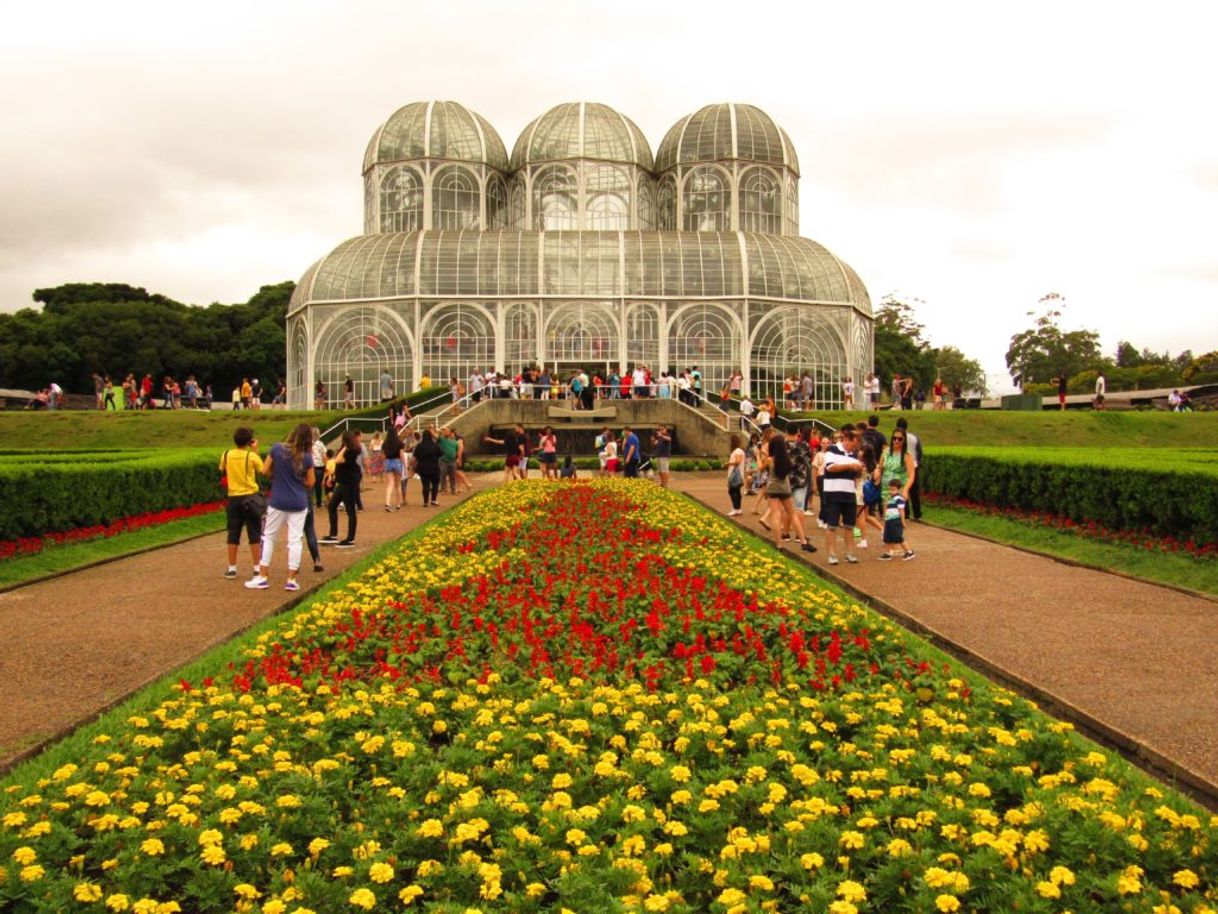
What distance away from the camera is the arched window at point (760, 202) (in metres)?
47.4

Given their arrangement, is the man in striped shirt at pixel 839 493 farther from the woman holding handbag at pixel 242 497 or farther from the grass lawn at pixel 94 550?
the grass lawn at pixel 94 550

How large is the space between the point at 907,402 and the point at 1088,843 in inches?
1461

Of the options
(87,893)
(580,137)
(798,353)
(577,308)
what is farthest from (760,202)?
(87,893)

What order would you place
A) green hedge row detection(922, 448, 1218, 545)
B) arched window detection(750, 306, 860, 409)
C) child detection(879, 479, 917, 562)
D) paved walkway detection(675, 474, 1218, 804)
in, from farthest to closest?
arched window detection(750, 306, 860, 409)
child detection(879, 479, 917, 562)
green hedge row detection(922, 448, 1218, 545)
paved walkway detection(675, 474, 1218, 804)

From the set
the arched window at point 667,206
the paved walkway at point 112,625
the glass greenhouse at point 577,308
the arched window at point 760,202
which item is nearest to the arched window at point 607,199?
the arched window at point 667,206

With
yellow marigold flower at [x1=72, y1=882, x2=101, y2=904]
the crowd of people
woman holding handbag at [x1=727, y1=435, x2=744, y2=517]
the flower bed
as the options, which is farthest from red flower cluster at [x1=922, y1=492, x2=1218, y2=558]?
yellow marigold flower at [x1=72, y1=882, x2=101, y2=904]

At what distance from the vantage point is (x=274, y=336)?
6888 centimetres

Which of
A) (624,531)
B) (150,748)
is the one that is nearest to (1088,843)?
(150,748)

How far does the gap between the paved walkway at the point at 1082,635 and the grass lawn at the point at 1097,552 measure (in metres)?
0.47

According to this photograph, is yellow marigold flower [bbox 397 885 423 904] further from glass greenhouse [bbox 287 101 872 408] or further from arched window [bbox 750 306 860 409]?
arched window [bbox 750 306 860 409]

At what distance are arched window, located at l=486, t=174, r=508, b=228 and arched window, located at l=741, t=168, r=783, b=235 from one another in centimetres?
1148

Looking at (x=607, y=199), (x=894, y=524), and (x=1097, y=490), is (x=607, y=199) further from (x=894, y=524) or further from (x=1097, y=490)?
(x=894, y=524)

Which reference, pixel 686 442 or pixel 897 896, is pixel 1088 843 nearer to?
pixel 897 896

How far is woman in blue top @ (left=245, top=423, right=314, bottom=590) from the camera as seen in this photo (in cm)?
1064
